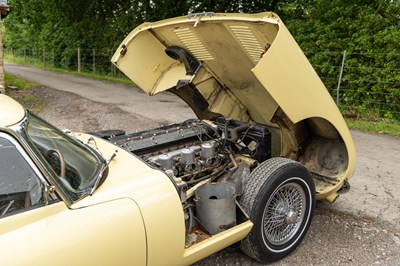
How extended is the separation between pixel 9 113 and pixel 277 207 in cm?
231

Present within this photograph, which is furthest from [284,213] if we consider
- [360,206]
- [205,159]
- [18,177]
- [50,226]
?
[18,177]

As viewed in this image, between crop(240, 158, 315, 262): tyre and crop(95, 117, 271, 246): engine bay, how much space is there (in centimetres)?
16

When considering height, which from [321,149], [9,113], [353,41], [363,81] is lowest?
Result: [363,81]

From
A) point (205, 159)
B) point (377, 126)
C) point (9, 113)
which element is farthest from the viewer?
point (377, 126)

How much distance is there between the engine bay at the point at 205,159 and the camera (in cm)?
299

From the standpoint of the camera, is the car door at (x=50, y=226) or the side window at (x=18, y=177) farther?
the side window at (x=18, y=177)

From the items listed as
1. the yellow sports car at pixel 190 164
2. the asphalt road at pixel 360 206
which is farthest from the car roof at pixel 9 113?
the asphalt road at pixel 360 206

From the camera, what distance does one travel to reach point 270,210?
133 inches

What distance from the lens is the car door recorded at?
6.19 ft

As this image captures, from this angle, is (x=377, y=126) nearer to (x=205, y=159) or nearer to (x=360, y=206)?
(x=360, y=206)

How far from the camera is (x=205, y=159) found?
3621mm

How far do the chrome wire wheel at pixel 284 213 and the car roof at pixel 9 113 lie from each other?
80.9 inches

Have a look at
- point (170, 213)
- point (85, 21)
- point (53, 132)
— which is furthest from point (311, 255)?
point (85, 21)

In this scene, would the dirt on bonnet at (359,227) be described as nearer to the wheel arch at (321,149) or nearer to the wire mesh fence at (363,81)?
the wheel arch at (321,149)
